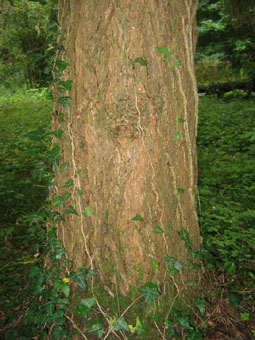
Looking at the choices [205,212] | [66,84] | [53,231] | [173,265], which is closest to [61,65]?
[66,84]

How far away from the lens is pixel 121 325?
4.74 ft

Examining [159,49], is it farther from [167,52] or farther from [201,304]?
[201,304]

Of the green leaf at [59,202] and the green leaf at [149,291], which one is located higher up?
the green leaf at [59,202]

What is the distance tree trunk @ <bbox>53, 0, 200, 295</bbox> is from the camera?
1.31m

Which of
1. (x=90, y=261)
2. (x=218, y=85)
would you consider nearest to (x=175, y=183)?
(x=90, y=261)

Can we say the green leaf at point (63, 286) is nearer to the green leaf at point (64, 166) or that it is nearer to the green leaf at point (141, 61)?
the green leaf at point (64, 166)

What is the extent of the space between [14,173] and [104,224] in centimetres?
296

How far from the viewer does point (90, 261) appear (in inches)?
60.6

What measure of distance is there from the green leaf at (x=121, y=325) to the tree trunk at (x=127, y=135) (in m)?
0.15

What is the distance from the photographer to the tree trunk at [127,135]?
4.30ft

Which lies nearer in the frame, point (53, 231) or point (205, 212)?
point (53, 231)

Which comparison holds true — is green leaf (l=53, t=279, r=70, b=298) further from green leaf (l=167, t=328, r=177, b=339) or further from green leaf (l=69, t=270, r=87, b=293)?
green leaf (l=167, t=328, r=177, b=339)

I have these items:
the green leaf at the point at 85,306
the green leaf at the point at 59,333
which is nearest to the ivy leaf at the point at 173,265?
the green leaf at the point at 85,306

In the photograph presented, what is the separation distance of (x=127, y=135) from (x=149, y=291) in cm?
88
